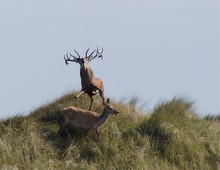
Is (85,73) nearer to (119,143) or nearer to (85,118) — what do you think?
(85,118)

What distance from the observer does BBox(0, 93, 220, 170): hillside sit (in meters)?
14.4

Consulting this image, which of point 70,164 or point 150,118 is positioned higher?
point 150,118

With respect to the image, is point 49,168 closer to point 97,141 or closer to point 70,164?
point 70,164

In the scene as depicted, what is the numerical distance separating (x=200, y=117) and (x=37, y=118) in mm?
4093

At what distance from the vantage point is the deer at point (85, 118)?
1506 centimetres

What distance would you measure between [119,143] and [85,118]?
918 millimetres

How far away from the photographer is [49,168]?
1366 cm

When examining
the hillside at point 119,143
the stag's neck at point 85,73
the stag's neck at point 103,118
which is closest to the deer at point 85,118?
the stag's neck at point 103,118

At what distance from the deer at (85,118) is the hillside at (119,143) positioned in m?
0.22

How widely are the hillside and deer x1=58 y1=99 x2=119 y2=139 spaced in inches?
8.5

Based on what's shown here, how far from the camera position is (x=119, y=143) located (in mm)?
14992

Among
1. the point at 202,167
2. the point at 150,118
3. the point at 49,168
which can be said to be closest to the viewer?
the point at 49,168

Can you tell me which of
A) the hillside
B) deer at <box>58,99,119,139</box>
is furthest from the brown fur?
the hillside

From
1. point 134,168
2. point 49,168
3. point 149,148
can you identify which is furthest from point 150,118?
point 49,168
